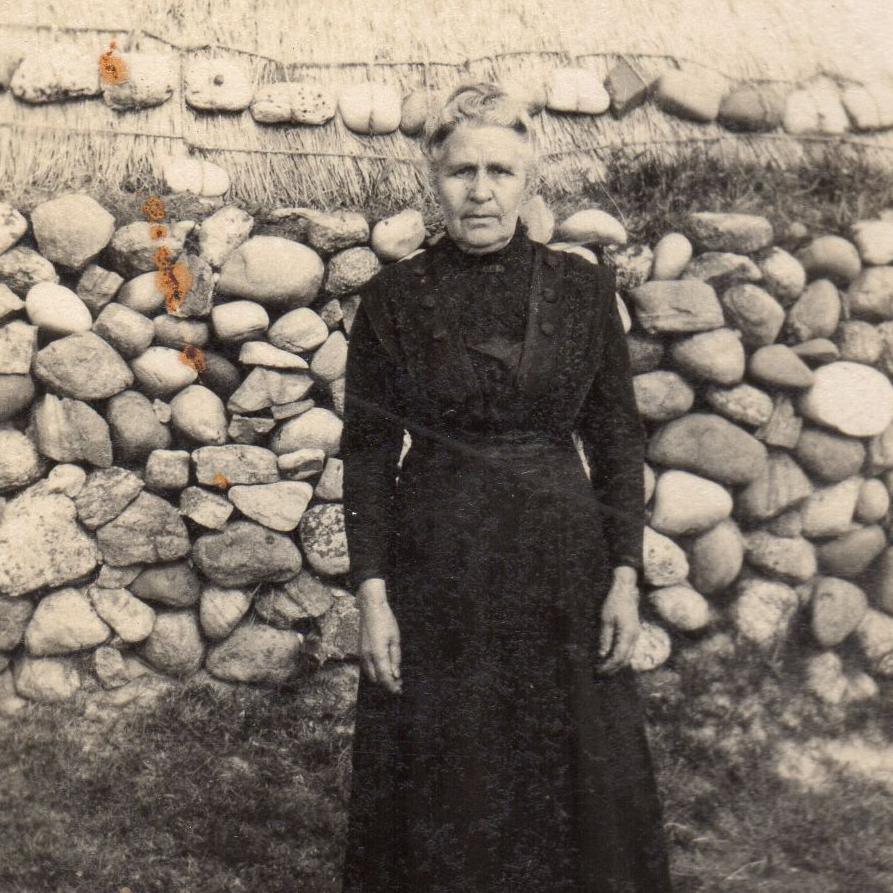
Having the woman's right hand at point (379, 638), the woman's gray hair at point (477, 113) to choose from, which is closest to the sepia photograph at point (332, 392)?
the woman's gray hair at point (477, 113)

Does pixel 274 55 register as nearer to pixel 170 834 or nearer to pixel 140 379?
pixel 140 379

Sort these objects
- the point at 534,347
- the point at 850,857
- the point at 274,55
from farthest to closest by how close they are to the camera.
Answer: the point at 274,55 < the point at 850,857 < the point at 534,347

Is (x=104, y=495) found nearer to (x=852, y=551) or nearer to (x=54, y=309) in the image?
(x=54, y=309)

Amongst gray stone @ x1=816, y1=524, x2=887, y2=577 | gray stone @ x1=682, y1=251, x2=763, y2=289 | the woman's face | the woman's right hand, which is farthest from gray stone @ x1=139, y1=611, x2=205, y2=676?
gray stone @ x1=816, y1=524, x2=887, y2=577

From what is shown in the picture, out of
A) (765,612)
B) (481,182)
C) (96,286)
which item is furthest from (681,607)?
(96,286)

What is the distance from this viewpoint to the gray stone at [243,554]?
305 cm

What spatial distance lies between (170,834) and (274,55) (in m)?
2.38

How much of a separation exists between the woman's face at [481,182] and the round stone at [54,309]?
5.15 feet

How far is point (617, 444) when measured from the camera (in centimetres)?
189

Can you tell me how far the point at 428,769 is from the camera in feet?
6.07

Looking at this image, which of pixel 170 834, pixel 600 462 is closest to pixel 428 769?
pixel 600 462

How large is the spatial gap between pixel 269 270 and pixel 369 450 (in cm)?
125

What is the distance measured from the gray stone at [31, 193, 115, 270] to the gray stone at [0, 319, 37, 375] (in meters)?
0.24

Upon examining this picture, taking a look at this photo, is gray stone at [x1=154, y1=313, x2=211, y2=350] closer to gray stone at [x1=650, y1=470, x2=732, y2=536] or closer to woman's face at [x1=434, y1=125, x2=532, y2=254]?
woman's face at [x1=434, y1=125, x2=532, y2=254]
